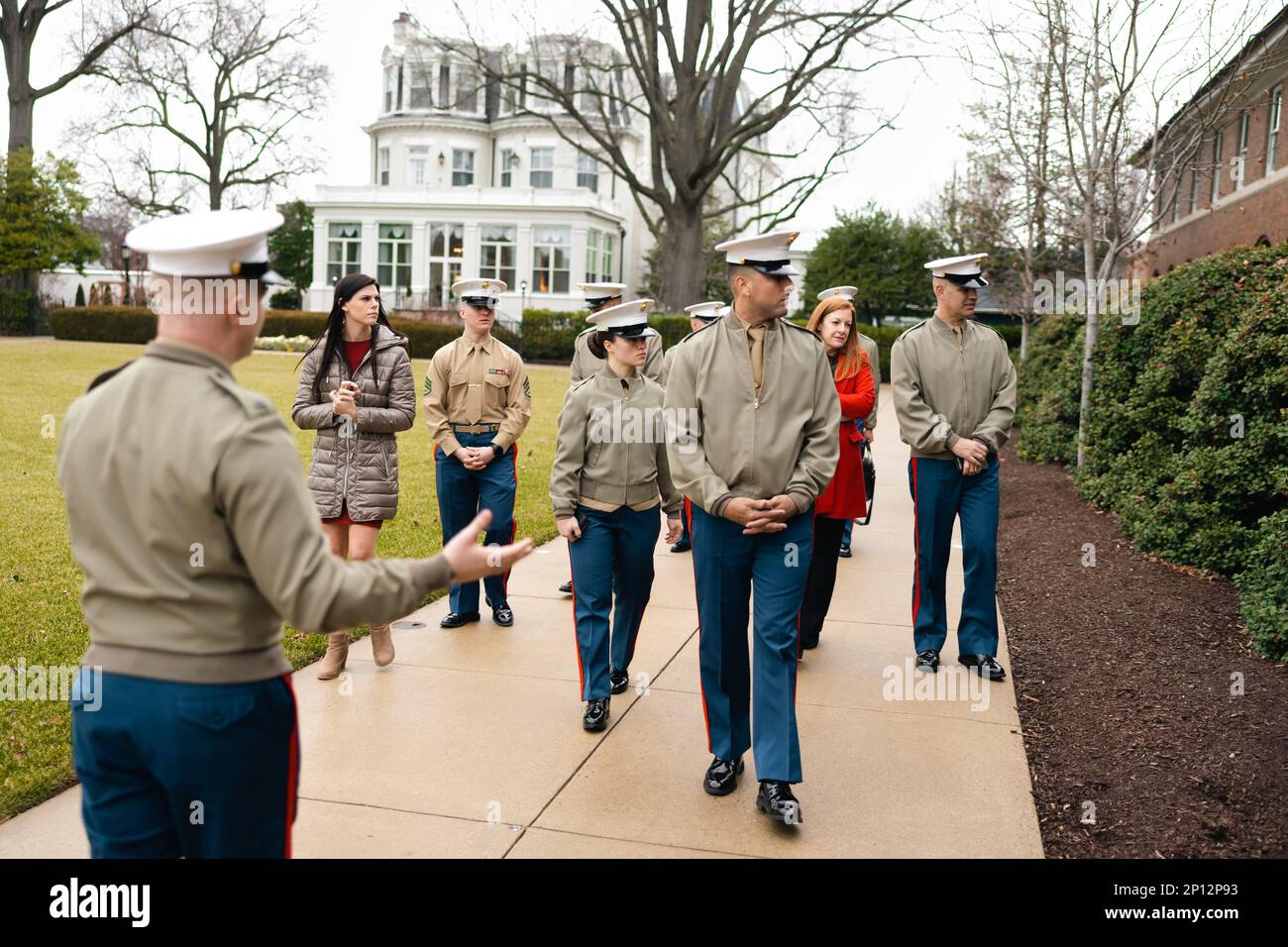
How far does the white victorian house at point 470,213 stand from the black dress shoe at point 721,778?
4412 cm

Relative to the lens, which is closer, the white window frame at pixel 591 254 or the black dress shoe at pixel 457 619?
the black dress shoe at pixel 457 619

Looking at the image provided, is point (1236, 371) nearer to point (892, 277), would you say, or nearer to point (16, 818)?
point (16, 818)

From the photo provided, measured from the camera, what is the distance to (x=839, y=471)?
6277 mm

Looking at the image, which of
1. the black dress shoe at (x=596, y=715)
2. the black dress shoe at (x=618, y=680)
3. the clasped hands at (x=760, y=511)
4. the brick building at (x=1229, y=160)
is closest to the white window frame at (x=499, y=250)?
the brick building at (x=1229, y=160)

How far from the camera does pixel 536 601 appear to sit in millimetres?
7852

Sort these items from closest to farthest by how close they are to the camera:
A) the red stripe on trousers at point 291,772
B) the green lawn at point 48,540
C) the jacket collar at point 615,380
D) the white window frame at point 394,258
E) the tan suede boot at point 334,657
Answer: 1. the red stripe on trousers at point 291,772
2. the green lawn at point 48,540
3. the jacket collar at point 615,380
4. the tan suede boot at point 334,657
5. the white window frame at point 394,258

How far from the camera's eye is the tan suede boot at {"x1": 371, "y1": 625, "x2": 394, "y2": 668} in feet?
19.8

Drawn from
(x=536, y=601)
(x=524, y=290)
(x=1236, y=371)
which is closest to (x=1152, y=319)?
(x=1236, y=371)

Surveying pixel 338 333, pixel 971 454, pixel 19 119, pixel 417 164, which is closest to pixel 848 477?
pixel 971 454

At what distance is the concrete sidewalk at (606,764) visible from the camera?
4082 millimetres

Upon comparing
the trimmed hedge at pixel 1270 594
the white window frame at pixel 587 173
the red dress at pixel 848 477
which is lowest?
the trimmed hedge at pixel 1270 594

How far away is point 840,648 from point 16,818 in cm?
448

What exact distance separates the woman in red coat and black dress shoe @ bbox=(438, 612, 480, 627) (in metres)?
2.17

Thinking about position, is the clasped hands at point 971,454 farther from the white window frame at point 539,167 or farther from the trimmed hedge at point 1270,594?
the white window frame at point 539,167
